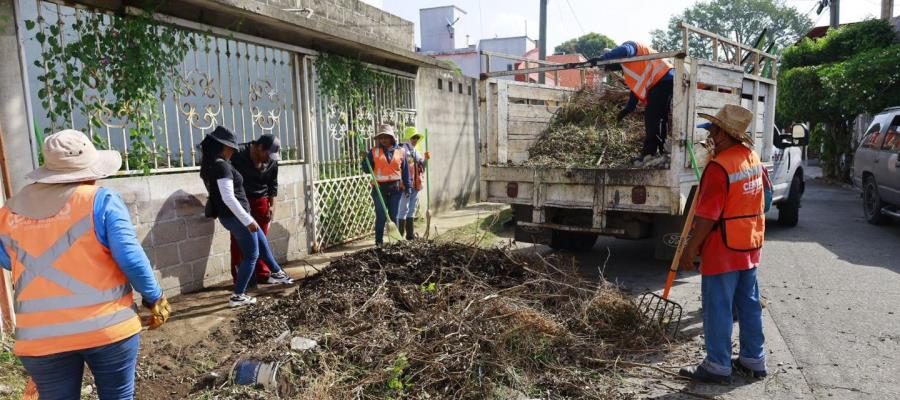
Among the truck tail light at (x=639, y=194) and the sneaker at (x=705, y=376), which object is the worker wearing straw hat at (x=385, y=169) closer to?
the truck tail light at (x=639, y=194)

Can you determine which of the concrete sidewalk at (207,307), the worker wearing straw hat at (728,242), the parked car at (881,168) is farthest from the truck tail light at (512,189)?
the parked car at (881,168)

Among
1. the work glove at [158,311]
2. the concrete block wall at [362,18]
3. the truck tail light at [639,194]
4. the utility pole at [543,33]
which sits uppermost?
the utility pole at [543,33]

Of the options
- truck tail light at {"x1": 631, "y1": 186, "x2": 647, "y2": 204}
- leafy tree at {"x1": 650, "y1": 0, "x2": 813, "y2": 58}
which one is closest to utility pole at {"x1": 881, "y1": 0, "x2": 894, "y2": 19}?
truck tail light at {"x1": 631, "y1": 186, "x2": 647, "y2": 204}

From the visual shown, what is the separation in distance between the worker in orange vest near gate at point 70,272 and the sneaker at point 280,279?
3.18 meters

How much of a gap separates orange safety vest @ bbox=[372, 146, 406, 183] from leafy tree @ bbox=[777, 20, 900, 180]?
1100 centimetres

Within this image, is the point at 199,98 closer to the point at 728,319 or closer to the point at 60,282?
the point at 60,282

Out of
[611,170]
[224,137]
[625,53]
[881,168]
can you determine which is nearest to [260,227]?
[224,137]

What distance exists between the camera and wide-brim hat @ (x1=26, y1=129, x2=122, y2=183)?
2.34m

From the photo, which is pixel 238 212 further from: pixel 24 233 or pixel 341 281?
pixel 24 233

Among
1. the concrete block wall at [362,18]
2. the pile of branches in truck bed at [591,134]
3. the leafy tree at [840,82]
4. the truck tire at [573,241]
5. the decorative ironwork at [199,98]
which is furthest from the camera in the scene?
the leafy tree at [840,82]

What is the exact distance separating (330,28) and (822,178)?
15408mm

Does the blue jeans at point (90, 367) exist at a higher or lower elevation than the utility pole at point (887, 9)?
lower

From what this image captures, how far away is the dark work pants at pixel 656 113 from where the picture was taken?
19.0 feet

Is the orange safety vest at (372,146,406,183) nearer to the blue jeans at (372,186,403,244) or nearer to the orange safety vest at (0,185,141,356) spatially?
the blue jeans at (372,186,403,244)
